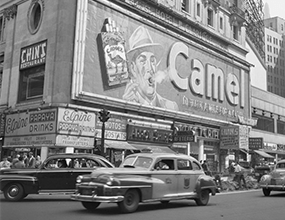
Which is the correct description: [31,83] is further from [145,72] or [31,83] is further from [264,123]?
[264,123]

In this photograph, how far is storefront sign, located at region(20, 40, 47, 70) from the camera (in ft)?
86.3

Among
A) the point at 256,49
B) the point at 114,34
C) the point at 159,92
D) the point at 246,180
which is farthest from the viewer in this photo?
the point at 256,49

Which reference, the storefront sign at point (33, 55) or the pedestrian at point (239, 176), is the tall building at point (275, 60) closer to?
the pedestrian at point (239, 176)

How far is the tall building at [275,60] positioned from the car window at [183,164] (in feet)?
319

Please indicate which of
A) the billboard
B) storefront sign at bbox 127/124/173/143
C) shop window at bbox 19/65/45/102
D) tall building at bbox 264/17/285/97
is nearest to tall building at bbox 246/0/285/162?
the billboard

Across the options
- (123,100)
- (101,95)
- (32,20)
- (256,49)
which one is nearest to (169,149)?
(123,100)

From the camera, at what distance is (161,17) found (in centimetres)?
3228

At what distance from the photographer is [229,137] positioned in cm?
3903

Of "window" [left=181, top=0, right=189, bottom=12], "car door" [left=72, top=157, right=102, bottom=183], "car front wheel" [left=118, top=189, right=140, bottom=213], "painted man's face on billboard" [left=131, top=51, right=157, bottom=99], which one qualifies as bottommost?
"car front wheel" [left=118, top=189, right=140, bottom=213]

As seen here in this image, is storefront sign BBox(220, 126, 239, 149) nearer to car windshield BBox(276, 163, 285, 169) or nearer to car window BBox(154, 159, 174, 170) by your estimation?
car windshield BBox(276, 163, 285, 169)

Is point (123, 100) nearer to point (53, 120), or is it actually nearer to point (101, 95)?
point (101, 95)

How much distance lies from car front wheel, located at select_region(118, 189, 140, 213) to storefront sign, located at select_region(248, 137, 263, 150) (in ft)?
111

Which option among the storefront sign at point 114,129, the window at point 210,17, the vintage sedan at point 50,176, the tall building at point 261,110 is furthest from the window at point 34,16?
the tall building at point 261,110

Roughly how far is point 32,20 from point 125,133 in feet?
36.5
